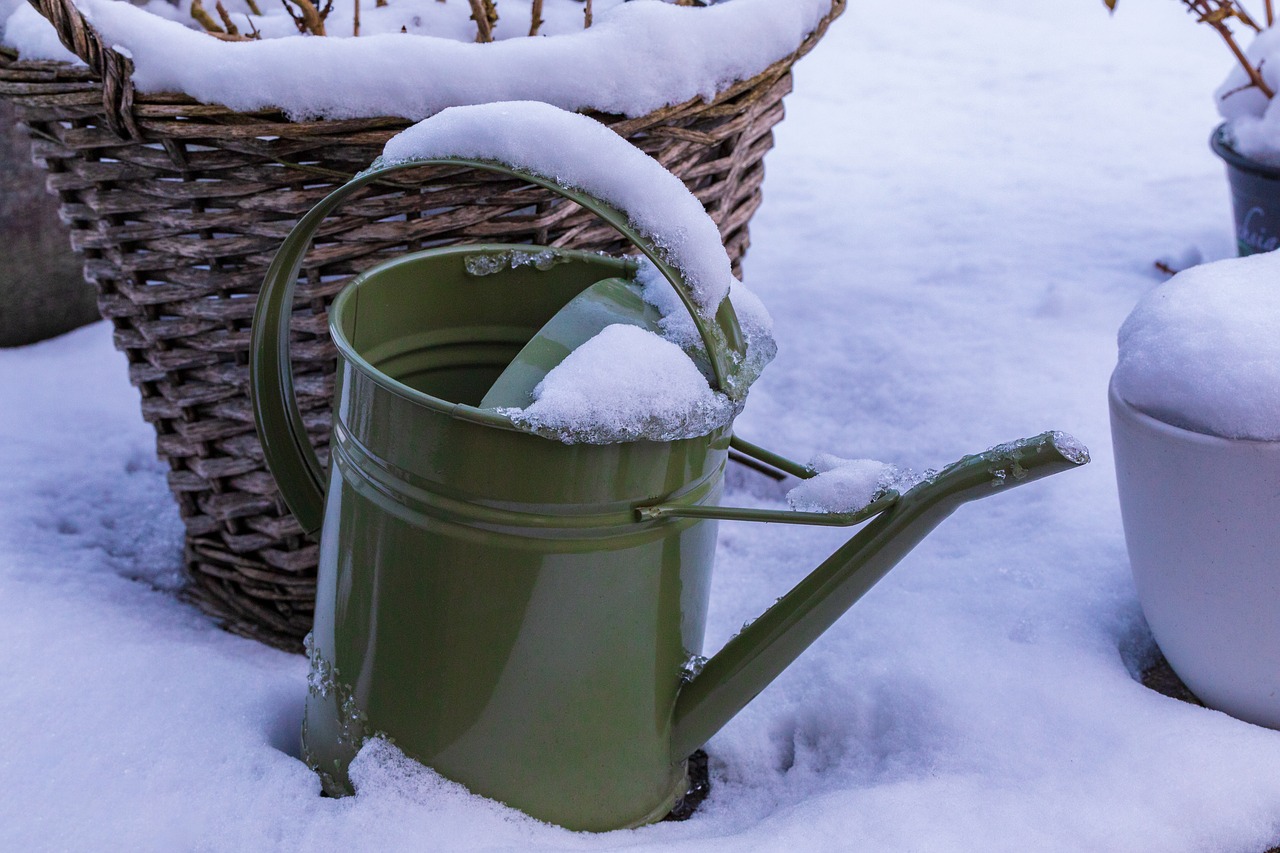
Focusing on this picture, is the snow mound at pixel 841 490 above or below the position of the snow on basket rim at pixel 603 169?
A: below

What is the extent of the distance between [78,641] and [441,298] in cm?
55

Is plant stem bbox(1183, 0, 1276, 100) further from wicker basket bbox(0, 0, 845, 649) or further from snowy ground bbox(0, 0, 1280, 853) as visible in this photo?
wicker basket bbox(0, 0, 845, 649)

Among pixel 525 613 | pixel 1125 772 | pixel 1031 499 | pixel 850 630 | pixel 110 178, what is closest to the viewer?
pixel 525 613

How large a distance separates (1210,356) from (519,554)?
0.67 metres

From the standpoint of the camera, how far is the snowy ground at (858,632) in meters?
0.99

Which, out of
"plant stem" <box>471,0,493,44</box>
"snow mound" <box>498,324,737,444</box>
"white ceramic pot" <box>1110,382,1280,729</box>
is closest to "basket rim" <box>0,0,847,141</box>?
"plant stem" <box>471,0,493,44</box>

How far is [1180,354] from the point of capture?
42.6 inches

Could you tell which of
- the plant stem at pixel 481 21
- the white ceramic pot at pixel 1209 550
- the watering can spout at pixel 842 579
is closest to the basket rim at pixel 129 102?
the plant stem at pixel 481 21

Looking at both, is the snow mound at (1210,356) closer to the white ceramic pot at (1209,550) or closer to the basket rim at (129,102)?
the white ceramic pot at (1209,550)

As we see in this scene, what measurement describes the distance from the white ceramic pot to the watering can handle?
1.50 feet

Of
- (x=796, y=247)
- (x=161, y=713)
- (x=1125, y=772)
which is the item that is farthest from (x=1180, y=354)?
(x=796, y=247)

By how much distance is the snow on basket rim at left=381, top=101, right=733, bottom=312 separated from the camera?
841 mm

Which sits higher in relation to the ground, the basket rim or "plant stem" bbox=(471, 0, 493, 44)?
"plant stem" bbox=(471, 0, 493, 44)

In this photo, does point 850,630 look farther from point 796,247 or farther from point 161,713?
point 796,247
